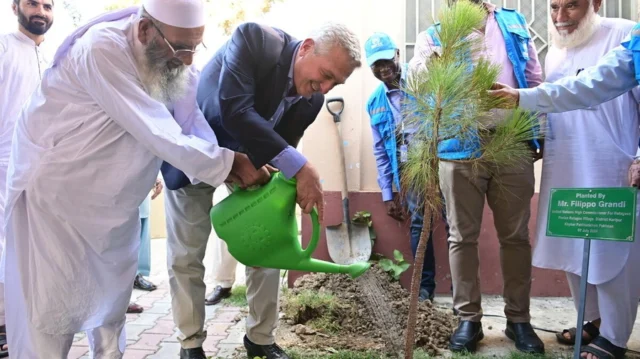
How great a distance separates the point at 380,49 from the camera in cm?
351

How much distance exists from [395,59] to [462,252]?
1.47 meters

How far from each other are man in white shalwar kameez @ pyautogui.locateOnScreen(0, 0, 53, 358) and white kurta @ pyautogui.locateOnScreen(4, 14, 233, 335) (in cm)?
135

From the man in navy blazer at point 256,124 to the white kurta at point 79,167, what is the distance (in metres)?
0.23

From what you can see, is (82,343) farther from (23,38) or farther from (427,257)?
(427,257)

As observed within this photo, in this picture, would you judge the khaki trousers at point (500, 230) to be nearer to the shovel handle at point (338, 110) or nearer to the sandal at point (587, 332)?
the sandal at point (587, 332)

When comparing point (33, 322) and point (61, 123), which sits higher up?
point (61, 123)

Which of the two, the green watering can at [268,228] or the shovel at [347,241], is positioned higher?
the green watering can at [268,228]

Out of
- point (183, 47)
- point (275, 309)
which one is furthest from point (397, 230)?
point (183, 47)

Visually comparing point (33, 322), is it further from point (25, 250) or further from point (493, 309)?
point (493, 309)

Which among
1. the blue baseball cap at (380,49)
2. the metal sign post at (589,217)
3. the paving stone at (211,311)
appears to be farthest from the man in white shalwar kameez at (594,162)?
the paving stone at (211,311)

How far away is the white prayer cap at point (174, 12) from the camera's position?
5.79 feet

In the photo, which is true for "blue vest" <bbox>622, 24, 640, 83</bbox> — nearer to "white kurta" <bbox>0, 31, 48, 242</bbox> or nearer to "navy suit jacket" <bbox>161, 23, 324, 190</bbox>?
"navy suit jacket" <bbox>161, 23, 324, 190</bbox>

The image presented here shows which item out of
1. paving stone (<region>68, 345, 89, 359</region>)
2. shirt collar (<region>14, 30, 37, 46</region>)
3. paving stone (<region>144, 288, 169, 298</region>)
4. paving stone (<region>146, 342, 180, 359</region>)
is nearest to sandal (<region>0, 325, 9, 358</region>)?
paving stone (<region>68, 345, 89, 359</region>)

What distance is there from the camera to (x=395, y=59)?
3.55 m
